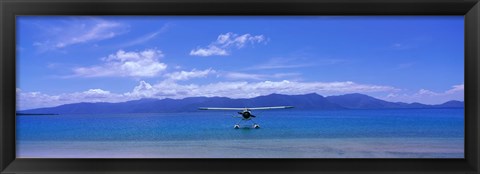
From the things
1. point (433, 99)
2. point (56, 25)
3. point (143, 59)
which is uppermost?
point (56, 25)

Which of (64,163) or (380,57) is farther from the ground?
(380,57)

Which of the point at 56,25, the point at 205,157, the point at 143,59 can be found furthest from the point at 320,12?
the point at 56,25

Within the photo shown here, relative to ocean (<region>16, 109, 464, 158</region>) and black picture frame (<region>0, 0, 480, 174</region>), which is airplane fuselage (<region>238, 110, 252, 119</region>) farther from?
black picture frame (<region>0, 0, 480, 174</region>)

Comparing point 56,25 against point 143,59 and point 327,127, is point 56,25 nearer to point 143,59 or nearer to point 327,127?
point 143,59

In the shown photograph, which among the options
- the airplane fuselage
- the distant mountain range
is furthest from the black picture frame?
the airplane fuselage

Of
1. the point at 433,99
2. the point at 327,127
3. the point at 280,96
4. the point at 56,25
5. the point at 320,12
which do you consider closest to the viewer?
the point at 320,12

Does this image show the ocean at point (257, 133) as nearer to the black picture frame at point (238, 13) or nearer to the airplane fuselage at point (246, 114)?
the airplane fuselage at point (246, 114)

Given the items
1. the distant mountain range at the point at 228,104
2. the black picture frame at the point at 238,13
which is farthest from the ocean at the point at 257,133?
the black picture frame at the point at 238,13
